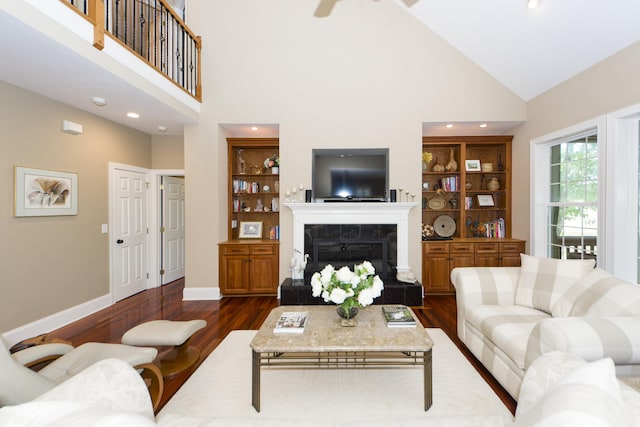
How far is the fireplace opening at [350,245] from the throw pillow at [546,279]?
190 cm

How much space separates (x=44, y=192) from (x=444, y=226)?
551cm

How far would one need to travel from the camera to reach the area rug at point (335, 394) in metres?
1.96

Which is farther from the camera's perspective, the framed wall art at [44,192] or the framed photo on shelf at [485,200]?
the framed photo on shelf at [485,200]

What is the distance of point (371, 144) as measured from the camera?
445 cm

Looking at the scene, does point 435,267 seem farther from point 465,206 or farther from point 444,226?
point 465,206

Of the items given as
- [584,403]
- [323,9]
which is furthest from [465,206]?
[584,403]

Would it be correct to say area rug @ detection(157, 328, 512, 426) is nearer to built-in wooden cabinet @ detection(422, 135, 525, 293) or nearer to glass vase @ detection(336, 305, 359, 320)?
glass vase @ detection(336, 305, 359, 320)

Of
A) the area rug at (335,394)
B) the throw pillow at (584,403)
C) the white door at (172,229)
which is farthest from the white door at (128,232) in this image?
the throw pillow at (584,403)

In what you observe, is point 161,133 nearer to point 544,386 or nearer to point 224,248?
point 224,248

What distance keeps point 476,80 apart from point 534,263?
3.00 meters

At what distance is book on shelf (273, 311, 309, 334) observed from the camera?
2.15 meters

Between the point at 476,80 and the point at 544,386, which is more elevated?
the point at 476,80

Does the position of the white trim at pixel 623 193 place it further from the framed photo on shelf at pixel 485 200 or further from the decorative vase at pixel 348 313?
the decorative vase at pixel 348 313

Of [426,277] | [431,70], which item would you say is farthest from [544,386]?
[431,70]
